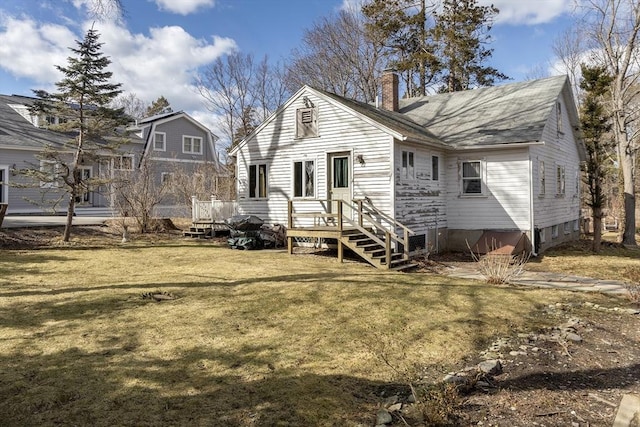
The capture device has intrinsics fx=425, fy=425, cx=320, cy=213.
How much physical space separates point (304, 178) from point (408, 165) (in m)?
3.74

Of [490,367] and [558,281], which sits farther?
[558,281]

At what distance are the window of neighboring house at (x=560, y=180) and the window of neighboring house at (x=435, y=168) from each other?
20.5 feet

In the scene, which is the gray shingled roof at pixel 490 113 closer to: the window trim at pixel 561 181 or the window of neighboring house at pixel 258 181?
the window trim at pixel 561 181

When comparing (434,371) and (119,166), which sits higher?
(119,166)

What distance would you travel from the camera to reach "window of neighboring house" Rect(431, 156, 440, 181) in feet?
50.6

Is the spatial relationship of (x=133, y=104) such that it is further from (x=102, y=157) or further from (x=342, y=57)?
(x=102, y=157)

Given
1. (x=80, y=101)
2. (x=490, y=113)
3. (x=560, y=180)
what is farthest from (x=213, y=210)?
(x=560, y=180)

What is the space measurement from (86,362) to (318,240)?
34.1 ft

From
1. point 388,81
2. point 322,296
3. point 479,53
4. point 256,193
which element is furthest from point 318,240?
point 479,53

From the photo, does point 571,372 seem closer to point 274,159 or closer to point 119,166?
point 274,159

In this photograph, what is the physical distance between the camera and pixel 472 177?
15781 mm

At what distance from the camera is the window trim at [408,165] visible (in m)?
13.8

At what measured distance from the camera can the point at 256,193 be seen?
1670 centimetres

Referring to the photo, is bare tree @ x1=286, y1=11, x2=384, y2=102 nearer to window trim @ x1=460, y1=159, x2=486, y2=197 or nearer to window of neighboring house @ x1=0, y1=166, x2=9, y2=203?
window trim @ x1=460, y1=159, x2=486, y2=197
